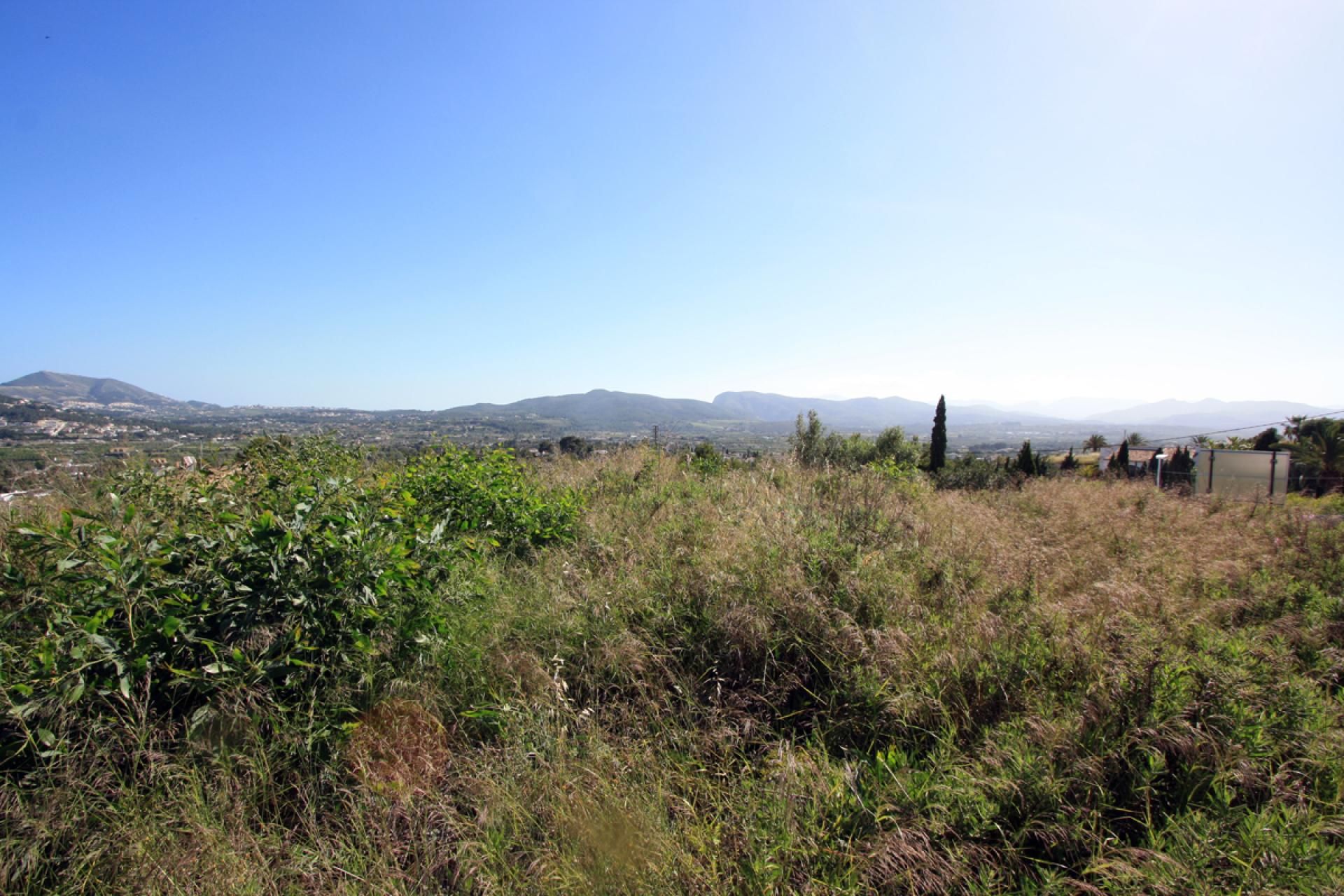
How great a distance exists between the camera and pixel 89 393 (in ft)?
165

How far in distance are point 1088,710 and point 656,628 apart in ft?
7.18

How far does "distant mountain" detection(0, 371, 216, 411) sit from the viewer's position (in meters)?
34.0

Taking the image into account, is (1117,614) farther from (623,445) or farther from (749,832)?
(623,445)

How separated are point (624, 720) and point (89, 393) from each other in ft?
241

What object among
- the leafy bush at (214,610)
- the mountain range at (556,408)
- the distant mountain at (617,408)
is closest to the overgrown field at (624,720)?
the leafy bush at (214,610)

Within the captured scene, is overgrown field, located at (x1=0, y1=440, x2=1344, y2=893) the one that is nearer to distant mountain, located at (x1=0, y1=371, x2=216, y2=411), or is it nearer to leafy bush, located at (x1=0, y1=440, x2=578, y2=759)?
leafy bush, located at (x1=0, y1=440, x2=578, y2=759)

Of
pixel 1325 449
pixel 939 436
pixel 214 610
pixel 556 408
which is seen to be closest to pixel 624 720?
pixel 214 610

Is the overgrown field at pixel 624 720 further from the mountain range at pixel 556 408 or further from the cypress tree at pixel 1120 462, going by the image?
the mountain range at pixel 556 408

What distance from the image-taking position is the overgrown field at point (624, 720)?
187cm

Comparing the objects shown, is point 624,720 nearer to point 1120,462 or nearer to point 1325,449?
point 1120,462

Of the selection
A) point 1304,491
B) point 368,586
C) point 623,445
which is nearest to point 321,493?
point 368,586

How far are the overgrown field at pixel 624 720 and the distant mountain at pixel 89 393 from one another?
38458mm

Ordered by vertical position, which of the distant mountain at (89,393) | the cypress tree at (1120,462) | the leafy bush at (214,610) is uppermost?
the distant mountain at (89,393)

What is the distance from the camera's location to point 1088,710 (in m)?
2.35
